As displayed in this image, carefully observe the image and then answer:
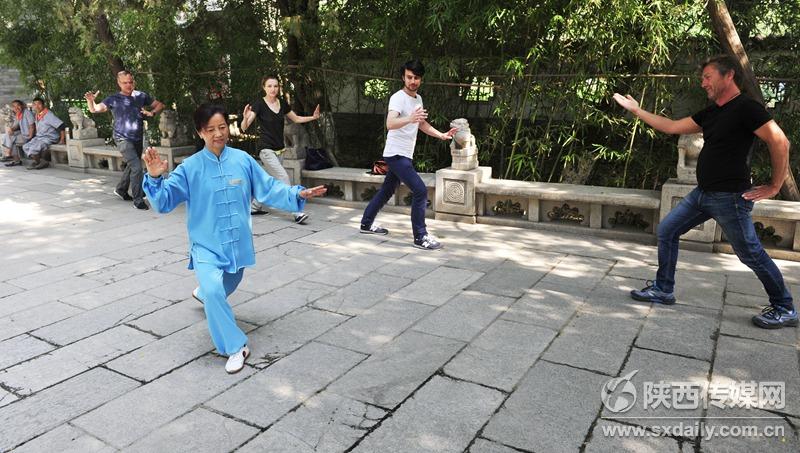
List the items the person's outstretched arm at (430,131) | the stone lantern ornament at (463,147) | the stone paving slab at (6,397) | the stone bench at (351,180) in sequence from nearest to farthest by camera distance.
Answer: the stone paving slab at (6,397) < the person's outstretched arm at (430,131) < the stone lantern ornament at (463,147) < the stone bench at (351,180)

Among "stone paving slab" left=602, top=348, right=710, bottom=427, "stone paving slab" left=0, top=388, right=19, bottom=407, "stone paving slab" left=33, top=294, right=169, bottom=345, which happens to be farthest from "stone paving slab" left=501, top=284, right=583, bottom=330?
"stone paving slab" left=0, top=388, right=19, bottom=407

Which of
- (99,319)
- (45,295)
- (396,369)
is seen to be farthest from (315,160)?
(396,369)

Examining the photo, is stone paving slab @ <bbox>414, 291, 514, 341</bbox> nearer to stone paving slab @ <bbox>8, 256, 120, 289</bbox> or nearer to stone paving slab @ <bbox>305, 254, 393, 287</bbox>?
stone paving slab @ <bbox>305, 254, 393, 287</bbox>

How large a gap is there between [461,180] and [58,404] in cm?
418

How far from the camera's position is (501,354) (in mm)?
3338

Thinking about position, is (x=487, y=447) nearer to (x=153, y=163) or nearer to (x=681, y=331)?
(x=681, y=331)

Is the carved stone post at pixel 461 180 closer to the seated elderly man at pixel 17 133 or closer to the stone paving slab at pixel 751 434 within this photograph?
the stone paving slab at pixel 751 434

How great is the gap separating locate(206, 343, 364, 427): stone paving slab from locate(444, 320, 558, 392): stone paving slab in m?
0.56

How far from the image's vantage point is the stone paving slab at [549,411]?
2.55 metres

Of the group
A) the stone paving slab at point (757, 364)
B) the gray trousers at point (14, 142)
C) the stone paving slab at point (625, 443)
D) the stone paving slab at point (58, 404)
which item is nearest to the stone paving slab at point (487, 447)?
the stone paving slab at point (625, 443)

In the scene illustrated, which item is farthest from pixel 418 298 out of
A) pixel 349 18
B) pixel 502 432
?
pixel 349 18

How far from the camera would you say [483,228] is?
615cm

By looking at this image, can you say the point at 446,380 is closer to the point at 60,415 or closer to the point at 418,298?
the point at 418,298

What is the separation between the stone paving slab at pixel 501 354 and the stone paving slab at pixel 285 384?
56 centimetres
